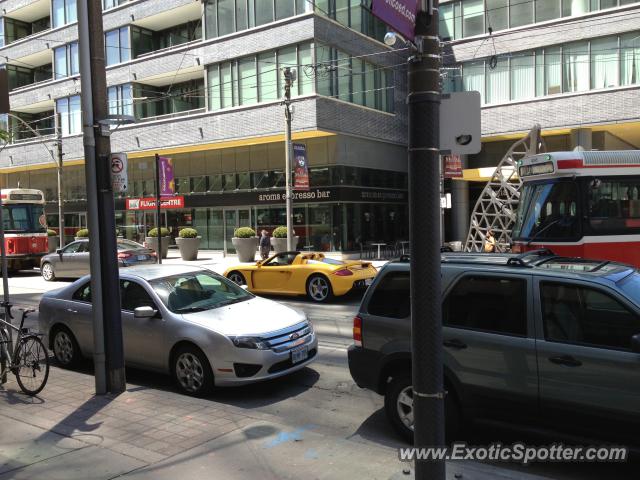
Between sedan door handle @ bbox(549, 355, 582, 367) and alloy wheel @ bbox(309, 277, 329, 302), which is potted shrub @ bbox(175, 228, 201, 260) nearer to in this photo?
alloy wheel @ bbox(309, 277, 329, 302)

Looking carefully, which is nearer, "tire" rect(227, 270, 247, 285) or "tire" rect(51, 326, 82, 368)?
"tire" rect(51, 326, 82, 368)

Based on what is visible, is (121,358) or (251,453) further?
(121,358)

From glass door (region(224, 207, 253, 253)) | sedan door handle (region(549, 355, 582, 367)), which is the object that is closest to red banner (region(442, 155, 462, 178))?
glass door (region(224, 207, 253, 253))

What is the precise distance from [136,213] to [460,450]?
112 ft

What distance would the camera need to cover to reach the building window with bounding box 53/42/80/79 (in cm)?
3700

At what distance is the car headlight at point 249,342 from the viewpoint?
654 centimetres

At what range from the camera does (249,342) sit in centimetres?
658

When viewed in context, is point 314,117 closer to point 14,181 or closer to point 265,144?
point 265,144

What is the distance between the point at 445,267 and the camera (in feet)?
17.2

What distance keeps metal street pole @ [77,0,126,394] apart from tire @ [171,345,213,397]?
0.63 m

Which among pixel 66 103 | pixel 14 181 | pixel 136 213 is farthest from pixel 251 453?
pixel 14 181

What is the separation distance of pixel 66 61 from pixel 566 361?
3969 centimetres

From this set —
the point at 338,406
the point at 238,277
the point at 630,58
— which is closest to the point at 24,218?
the point at 238,277

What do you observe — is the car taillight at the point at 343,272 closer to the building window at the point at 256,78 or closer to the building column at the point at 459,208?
the building window at the point at 256,78
